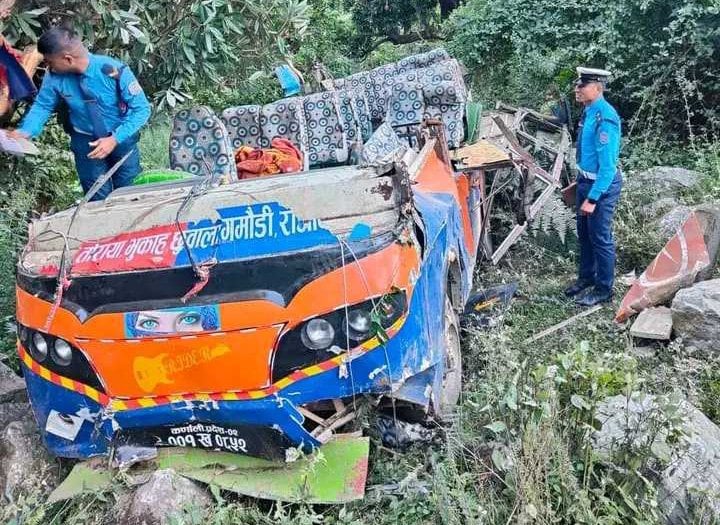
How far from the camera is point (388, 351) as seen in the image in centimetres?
295

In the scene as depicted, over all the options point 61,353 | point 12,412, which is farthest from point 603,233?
point 12,412

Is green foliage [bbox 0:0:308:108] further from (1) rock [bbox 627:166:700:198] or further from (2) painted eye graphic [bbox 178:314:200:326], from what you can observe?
(1) rock [bbox 627:166:700:198]

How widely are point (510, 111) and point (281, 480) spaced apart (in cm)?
586

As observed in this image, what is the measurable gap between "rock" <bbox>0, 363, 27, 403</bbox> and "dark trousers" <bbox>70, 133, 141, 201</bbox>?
1.42 metres

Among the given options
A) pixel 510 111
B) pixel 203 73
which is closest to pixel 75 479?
pixel 203 73

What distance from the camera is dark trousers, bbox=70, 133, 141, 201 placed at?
17.0 ft

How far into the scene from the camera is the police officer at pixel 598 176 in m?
5.39

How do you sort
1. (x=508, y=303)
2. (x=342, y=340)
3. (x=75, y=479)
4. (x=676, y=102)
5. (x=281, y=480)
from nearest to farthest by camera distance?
(x=342, y=340)
(x=281, y=480)
(x=75, y=479)
(x=508, y=303)
(x=676, y=102)

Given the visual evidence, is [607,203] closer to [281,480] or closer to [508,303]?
[508,303]

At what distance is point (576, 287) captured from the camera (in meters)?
5.88

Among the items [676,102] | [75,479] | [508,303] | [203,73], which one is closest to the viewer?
[75,479]

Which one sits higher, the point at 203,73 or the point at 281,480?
the point at 203,73

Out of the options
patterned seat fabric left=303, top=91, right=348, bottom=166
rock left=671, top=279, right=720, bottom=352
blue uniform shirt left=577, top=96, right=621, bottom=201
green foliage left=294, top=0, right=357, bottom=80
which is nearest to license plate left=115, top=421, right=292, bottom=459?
rock left=671, top=279, right=720, bottom=352

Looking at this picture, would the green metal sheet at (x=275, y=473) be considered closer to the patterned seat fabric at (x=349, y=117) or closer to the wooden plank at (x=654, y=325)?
the wooden plank at (x=654, y=325)
